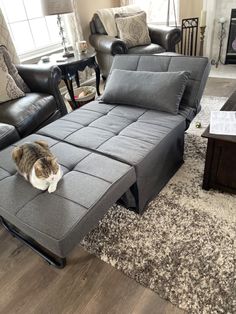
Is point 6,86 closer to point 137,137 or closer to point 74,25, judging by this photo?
point 137,137

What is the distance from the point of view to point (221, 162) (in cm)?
144

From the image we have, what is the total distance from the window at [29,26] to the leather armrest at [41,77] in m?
0.90

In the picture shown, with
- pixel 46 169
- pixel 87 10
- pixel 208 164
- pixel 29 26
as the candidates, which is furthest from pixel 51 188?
pixel 87 10

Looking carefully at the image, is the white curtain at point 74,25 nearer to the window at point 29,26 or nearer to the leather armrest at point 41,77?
the window at point 29,26

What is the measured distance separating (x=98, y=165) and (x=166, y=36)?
2.64 m

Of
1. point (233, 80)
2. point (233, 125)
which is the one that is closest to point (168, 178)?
point (233, 125)

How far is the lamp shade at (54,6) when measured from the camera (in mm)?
2358

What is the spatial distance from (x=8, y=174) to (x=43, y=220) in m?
0.43

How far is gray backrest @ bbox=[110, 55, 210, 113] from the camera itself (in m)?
1.76

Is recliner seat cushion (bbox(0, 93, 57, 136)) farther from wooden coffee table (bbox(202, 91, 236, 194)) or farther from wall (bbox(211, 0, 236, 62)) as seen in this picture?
wall (bbox(211, 0, 236, 62))

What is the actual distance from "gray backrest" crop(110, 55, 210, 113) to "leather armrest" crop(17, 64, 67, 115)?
74cm

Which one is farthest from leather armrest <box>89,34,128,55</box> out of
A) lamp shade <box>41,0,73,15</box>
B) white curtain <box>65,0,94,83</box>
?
lamp shade <box>41,0,73,15</box>

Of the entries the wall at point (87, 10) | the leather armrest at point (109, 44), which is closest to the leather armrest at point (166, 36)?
the leather armrest at point (109, 44)

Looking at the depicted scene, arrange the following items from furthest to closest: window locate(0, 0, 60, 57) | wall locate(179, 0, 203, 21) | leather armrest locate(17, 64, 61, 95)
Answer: wall locate(179, 0, 203, 21), window locate(0, 0, 60, 57), leather armrest locate(17, 64, 61, 95)
